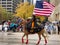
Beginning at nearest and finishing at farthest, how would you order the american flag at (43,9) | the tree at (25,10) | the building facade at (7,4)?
the american flag at (43,9), the tree at (25,10), the building facade at (7,4)

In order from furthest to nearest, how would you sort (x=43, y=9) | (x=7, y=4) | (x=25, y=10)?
(x=7, y=4) < (x=25, y=10) < (x=43, y=9)

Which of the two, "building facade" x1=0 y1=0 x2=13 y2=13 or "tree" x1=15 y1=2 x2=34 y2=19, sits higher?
"tree" x1=15 y1=2 x2=34 y2=19

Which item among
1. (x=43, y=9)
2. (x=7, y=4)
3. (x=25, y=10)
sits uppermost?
(x=43, y=9)

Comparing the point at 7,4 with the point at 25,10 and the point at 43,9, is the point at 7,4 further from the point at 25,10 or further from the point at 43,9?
the point at 43,9

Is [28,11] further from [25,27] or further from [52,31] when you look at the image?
[25,27]

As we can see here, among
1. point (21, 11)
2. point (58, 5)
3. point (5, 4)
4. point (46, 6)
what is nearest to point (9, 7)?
point (5, 4)

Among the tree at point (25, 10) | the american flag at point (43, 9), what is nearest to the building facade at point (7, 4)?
the tree at point (25, 10)

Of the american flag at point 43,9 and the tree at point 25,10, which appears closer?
the american flag at point 43,9

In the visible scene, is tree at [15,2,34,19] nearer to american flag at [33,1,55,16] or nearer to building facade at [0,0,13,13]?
american flag at [33,1,55,16]

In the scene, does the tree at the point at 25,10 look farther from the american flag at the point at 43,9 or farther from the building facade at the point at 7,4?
the building facade at the point at 7,4

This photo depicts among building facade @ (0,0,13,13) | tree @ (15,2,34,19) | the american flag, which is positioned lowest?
building facade @ (0,0,13,13)

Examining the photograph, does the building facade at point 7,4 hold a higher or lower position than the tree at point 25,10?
lower

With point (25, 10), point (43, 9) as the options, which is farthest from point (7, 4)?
point (43, 9)

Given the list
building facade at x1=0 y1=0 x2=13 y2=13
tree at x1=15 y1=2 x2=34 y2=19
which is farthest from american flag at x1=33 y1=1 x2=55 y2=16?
building facade at x1=0 y1=0 x2=13 y2=13
